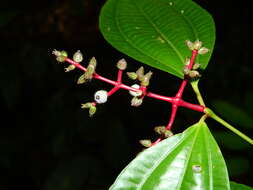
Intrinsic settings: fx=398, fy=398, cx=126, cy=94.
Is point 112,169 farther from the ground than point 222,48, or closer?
closer

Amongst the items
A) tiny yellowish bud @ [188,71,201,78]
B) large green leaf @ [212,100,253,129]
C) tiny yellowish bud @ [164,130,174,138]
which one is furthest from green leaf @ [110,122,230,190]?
large green leaf @ [212,100,253,129]

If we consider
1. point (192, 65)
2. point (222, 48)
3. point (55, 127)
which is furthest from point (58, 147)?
point (192, 65)

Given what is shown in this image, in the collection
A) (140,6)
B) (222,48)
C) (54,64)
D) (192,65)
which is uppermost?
(140,6)

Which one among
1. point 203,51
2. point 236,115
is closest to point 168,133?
point 203,51

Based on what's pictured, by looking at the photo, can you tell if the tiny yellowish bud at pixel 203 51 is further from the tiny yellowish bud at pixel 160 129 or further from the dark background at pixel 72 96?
the dark background at pixel 72 96

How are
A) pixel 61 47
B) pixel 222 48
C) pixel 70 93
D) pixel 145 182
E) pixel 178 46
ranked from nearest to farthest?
pixel 145 182 < pixel 178 46 < pixel 70 93 < pixel 222 48 < pixel 61 47

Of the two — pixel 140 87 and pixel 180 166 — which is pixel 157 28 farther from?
pixel 180 166

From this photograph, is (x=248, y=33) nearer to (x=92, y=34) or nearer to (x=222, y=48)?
(x=222, y=48)
